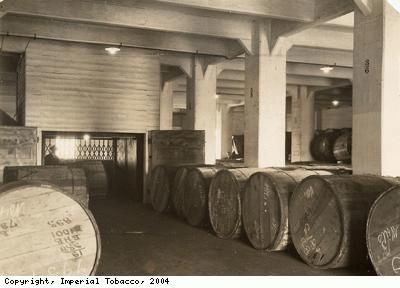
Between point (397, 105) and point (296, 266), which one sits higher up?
point (397, 105)

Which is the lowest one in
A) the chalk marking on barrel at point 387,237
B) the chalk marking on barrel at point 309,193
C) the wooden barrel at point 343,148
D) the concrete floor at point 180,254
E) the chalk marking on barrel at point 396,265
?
the concrete floor at point 180,254

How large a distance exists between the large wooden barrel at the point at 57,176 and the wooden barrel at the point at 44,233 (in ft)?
10.2

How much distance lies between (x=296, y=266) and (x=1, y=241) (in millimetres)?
3994

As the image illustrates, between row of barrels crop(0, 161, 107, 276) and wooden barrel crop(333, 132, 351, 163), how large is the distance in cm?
1480

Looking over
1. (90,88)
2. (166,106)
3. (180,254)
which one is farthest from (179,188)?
(166,106)

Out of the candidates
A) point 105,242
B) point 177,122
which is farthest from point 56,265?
point 177,122

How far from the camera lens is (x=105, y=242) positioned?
8078 millimetres

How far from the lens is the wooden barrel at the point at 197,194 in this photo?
9195 mm

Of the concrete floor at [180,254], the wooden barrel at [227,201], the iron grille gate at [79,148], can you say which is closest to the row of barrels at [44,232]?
the concrete floor at [180,254]

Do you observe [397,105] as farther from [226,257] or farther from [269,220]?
[226,257]

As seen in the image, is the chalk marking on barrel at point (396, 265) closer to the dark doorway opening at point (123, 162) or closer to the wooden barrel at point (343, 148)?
the dark doorway opening at point (123, 162)

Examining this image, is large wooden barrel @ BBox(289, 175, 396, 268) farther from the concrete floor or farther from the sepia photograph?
the concrete floor

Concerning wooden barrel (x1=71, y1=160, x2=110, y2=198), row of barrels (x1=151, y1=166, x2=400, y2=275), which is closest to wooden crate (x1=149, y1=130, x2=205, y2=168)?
wooden barrel (x1=71, y1=160, x2=110, y2=198)

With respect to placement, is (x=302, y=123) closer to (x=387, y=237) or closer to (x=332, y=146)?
(x=332, y=146)
